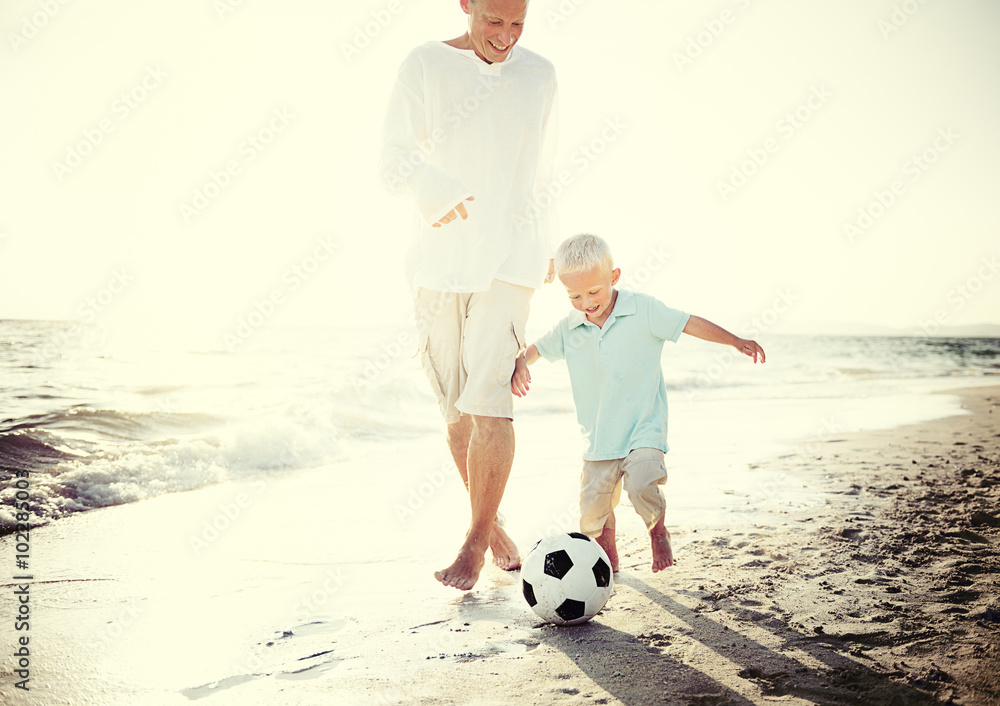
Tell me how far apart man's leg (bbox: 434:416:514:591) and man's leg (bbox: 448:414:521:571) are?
0.11 m

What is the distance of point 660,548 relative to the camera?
2789 mm

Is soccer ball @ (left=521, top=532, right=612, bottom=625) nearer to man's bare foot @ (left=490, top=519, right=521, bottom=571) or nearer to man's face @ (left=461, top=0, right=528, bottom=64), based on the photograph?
man's bare foot @ (left=490, top=519, right=521, bottom=571)

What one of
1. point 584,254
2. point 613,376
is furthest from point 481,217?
point 613,376

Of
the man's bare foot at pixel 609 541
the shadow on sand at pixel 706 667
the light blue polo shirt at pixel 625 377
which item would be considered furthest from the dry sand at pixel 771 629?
the light blue polo shirt at pixel 625 377

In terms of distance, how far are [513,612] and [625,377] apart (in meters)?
1.12

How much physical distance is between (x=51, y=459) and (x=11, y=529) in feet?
4.90

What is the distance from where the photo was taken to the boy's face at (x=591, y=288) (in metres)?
2.96

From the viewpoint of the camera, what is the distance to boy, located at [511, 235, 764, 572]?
2943 millimetres

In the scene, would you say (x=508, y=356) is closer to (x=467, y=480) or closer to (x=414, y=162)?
(x=467, y=480)

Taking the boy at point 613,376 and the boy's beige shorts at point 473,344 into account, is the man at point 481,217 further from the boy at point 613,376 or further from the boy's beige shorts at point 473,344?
the boy at point 613,376

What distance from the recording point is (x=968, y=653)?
199 centimetres

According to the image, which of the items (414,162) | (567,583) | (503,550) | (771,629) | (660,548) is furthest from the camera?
(503,550)

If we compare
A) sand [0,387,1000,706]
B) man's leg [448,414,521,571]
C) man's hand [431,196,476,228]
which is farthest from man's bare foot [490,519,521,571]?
man's hand [431,196,476,228]

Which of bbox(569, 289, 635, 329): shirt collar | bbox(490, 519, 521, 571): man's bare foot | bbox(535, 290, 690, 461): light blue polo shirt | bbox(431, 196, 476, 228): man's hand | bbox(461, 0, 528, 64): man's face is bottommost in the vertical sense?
bbox(490, 519, 521, 571): man's bare foot
